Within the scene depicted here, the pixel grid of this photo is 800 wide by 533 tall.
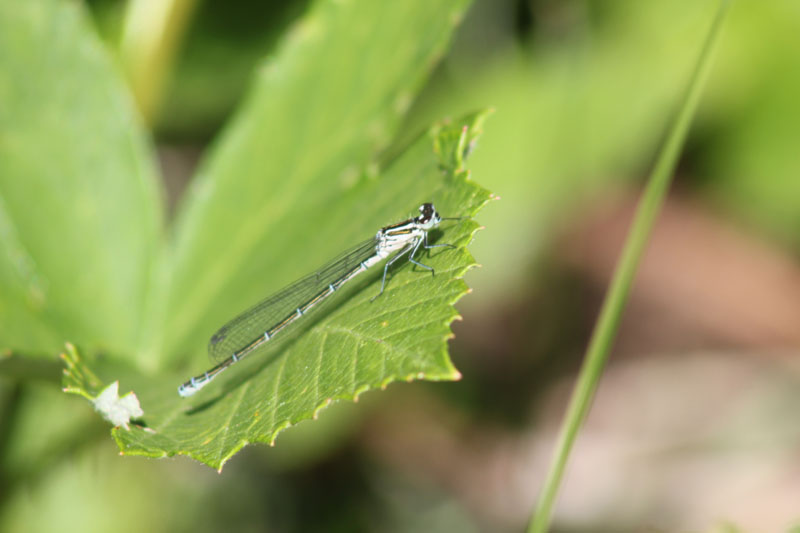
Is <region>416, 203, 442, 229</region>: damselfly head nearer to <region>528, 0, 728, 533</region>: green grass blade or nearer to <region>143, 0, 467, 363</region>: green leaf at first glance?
<region>143, 0, 467, 363</region>: green leaf

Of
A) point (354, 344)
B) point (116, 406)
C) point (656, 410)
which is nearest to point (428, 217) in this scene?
point (354, 344)

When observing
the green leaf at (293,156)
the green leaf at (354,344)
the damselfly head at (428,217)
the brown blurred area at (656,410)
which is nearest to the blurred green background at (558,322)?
the brown blurred area at (656,410)

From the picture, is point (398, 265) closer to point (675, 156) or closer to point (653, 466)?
point (675, 156)

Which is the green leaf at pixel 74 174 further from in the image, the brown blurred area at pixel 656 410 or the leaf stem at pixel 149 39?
the brown blurred area at pixel 656 410

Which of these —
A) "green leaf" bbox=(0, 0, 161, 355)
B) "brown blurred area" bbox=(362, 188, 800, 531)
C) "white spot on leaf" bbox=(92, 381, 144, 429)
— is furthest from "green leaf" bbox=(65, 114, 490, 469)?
"brown blurred area" bbox=(362, 188, 800, 531)

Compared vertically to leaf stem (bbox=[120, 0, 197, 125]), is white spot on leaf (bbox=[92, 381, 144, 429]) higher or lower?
lower
